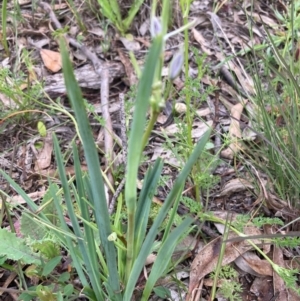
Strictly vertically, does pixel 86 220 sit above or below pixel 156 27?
below

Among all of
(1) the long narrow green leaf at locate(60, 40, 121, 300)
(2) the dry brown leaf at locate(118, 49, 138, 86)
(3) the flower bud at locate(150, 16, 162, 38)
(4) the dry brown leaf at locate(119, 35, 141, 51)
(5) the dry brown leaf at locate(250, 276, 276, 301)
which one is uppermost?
(3) the flower bud at locate(150, 16, 162, 38)

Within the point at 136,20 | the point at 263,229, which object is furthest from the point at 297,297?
the point at 136,20

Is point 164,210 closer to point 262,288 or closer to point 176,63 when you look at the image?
point 176,63

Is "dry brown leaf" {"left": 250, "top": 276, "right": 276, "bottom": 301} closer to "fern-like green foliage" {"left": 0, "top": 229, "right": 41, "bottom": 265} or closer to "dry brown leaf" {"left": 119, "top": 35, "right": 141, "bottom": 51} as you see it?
"fern-like green foliage" {"left": 0, "top": 229, "right": 41, "bottom": 265}

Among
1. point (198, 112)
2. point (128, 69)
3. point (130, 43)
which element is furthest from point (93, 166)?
point (130, 43)

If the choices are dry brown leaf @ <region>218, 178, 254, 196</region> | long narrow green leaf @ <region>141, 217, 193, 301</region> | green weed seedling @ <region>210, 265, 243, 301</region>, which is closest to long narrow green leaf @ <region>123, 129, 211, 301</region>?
long narrow green leaf @ <region>141, 217, 193, 301</region>

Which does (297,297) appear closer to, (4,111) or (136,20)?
(4,111)
